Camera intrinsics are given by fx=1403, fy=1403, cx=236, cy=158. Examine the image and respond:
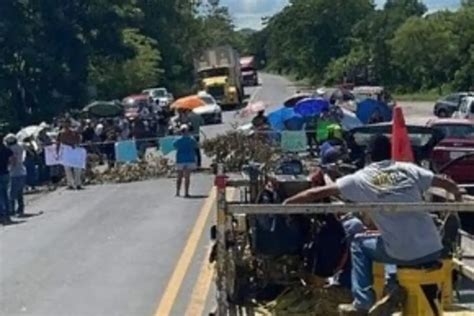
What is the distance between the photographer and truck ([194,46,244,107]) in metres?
79.9

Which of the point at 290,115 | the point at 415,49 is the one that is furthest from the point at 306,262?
the point at 415,49

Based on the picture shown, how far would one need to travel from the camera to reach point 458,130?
93.7 ft

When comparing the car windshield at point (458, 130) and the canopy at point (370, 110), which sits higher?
the car windshield at point (458, 130)

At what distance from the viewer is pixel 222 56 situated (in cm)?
8225

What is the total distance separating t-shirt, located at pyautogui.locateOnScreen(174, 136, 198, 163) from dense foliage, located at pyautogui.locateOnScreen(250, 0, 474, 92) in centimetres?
5395

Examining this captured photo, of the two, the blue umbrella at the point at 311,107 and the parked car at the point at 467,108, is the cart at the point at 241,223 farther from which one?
the parked car at the point at 467,108

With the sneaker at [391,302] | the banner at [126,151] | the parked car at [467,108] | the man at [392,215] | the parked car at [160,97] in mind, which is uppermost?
the man at [392,215]

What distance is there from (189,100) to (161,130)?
268 cm

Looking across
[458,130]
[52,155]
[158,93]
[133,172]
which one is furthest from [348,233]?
[158,93]

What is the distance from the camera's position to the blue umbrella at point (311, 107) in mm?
39531

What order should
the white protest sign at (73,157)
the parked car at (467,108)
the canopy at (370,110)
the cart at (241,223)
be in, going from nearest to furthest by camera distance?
the cart at (241,223)
the white protest sign at (73,157)
the canopy at (370,110)
the parked car at (467,108)

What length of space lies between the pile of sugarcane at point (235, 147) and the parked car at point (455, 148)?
185 inches

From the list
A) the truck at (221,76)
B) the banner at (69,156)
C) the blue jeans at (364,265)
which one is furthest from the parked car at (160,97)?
the blue jeans at (364,265)

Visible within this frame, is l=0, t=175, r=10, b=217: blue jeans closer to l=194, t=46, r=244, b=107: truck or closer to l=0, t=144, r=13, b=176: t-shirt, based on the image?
l=0, t=144, r=13, b=176: t-shirt
